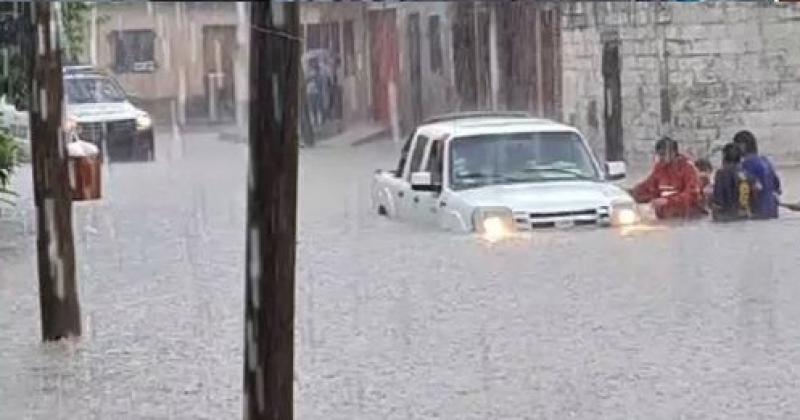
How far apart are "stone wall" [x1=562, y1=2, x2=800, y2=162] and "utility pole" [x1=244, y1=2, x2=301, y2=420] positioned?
1968cm

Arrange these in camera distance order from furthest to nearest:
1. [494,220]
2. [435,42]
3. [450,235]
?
[435,42] → [450,235] → [494,220]

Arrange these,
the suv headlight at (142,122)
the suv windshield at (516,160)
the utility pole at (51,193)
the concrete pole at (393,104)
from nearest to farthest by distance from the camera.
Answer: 1. the utility pole at (51,193)
2. the suv windshield at (516,160)
3. the suv headlight at (142,122)
4. the concrete pole at (393,104)

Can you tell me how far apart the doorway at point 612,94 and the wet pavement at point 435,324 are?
724 centimetres

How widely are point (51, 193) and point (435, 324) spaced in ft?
8.14

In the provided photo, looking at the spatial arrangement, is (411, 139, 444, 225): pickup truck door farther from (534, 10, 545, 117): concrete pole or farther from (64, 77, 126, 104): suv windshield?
(64, 77, 126, 104): suv windshield

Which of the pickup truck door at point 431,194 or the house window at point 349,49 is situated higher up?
the house window at point 349,49

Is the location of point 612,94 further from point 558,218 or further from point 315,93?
point 315,93

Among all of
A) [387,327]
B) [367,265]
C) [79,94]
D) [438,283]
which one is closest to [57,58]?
[387,327]

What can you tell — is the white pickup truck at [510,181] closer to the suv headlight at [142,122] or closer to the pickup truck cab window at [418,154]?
the pickup truck cab window at [418,154]

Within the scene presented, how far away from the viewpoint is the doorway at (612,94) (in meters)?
25.9

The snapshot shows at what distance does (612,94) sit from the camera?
2614cm

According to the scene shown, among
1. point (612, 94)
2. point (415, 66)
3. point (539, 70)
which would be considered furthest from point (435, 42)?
point (612, 94)

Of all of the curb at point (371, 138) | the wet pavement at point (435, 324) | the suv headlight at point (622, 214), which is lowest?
the curb at point (371, 138)

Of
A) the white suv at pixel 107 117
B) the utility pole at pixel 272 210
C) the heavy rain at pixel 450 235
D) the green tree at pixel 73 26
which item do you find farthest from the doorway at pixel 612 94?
the utility pole at pixel 272 210
